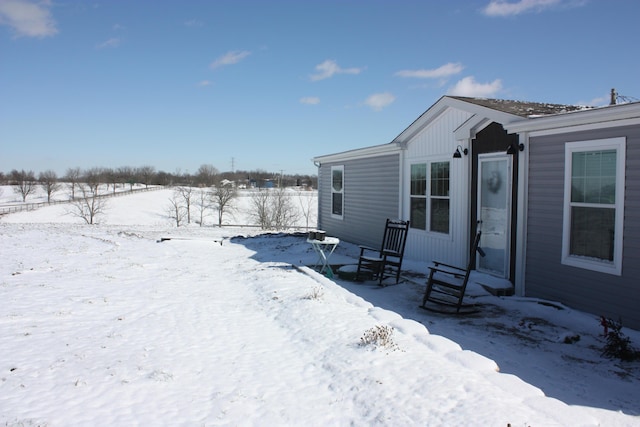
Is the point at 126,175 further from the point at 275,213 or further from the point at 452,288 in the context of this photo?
the point at 452,288

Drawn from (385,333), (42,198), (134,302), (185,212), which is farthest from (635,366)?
(42,198)

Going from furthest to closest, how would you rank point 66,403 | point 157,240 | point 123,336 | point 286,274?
point 157,240 → point 286,274 → point 123,336 → point 66,403

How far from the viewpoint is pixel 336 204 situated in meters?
13.9

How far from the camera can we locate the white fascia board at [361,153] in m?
10.3

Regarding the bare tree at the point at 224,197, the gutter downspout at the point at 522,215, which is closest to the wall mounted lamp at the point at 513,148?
the gutter downspout at the point at 522,215

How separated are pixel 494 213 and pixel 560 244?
140 centimetres

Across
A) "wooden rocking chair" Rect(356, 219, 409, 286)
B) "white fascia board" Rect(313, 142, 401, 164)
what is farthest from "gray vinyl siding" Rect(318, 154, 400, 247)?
"wooden rocking chair" Rect(356, 219, 409, 286)

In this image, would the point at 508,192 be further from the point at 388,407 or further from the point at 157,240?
the point at 157,240

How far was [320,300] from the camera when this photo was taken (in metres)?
5.91

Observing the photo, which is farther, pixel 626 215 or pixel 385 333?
pixel 626 215

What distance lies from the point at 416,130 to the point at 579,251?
447 centimetres

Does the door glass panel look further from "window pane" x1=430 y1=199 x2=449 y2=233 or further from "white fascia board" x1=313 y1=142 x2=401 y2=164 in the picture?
"white fascia board" x1=313 y1=142 x2=401 y2=164

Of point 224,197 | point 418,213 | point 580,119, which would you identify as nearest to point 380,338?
point 580,119

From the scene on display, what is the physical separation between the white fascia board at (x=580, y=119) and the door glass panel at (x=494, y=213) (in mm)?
715
